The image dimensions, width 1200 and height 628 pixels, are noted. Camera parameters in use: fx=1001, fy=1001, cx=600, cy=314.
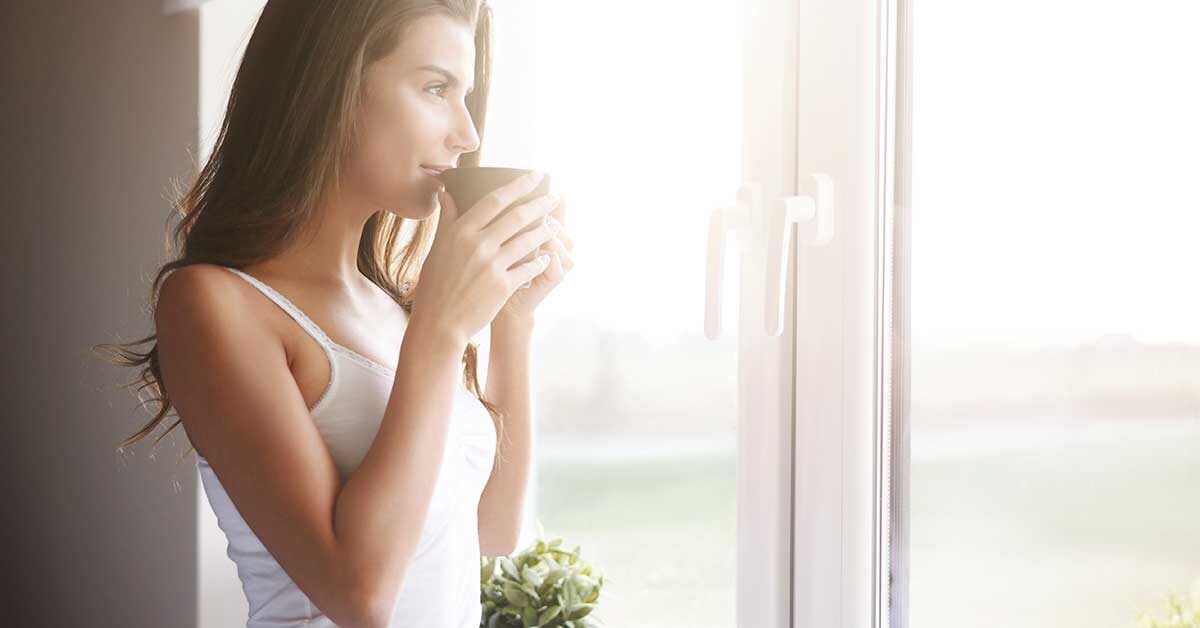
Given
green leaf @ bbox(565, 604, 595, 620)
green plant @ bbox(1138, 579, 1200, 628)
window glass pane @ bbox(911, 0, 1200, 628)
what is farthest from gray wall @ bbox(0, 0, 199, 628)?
green plant @ bbox(1138, 579, 1200, 628)

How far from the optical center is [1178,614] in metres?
0.82

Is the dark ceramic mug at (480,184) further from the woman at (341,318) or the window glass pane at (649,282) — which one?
the window glass pane at (649,282)

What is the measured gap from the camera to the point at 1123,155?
0.84 meters

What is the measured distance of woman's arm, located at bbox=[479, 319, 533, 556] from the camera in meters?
1.06

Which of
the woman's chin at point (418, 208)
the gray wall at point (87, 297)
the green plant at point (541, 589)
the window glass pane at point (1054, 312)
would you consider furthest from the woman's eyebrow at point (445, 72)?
the gray wall at point (87, 297)

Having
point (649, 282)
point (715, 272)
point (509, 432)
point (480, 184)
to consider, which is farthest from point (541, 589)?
point (480, 184)

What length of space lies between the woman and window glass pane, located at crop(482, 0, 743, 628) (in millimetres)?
214

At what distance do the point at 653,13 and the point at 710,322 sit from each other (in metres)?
0.39

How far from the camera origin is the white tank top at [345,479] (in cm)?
85

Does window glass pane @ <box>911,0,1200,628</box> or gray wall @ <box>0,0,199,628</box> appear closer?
window glass pane @ <box>911,0,1200,628</box>

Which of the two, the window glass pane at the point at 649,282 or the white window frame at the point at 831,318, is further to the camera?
the window glass pane at the point at 649,282

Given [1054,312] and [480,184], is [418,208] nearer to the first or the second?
[480,184]

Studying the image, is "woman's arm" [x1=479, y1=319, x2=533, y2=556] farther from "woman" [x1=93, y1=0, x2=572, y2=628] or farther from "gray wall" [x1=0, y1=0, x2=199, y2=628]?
"gray wall" [x1=0, y1=0, x2=199, y2=628]

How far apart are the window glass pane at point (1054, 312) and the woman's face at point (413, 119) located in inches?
17.7
